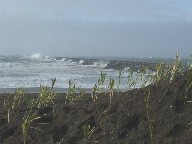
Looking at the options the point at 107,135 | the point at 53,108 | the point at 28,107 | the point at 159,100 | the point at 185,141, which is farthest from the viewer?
the point at 28,107

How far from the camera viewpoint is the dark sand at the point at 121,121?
4965mm

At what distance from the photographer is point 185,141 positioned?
15.3ft

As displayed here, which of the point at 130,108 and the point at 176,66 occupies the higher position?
the point at 176,66

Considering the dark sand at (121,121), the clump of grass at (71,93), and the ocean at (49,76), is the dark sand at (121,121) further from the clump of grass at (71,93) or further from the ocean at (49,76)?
the ocean at (49,76)

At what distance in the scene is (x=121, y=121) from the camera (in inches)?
208

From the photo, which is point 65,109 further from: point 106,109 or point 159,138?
point 159,138

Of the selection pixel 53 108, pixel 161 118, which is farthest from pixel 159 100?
pixel 53 108

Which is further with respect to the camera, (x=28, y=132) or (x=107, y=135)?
(x=28, y=132)

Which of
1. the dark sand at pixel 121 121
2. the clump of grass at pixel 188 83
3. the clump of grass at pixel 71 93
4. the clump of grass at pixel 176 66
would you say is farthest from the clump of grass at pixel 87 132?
the clump of grass at pixel 71 93

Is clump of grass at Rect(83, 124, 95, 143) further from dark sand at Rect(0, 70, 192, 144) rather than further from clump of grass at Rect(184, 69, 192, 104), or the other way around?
clump of grass at Rect(184, 69, 192, 104)

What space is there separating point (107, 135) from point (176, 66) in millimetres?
1921

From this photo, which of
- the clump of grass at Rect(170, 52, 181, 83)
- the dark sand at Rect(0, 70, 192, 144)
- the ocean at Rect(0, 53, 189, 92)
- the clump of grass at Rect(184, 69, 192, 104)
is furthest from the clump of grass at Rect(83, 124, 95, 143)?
the ocean at Rect(0, 53, 189, 92)

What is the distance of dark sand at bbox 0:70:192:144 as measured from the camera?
4.96 m

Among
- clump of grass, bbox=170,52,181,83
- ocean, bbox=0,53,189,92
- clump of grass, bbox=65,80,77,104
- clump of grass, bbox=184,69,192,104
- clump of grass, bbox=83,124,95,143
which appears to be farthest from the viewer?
ocean, bbox=0,53,189,92
